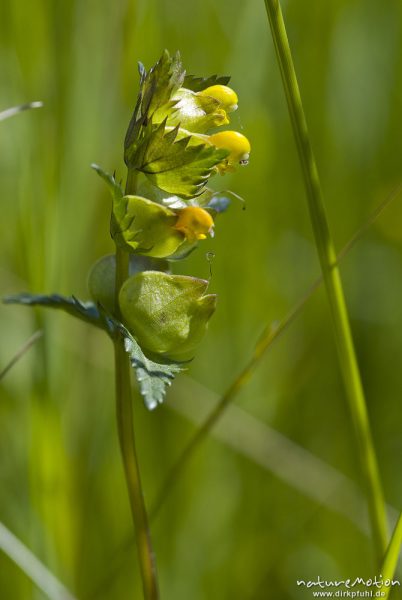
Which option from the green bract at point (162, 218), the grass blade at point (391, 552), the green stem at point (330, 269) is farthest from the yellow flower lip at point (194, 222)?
the grass blade at point (391, 552)

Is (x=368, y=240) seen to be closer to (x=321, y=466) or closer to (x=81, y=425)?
(x=321, y=466)

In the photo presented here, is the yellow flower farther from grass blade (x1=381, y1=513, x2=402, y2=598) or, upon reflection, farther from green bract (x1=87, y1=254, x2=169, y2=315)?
grass blade (x1=381, y1=513, x2=402, y2=598)

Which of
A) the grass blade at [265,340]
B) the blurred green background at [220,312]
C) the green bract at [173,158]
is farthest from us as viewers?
the blurred green background at [220,312]

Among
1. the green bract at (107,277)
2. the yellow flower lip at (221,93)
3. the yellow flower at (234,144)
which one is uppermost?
the yellow flower lip at (221,93)

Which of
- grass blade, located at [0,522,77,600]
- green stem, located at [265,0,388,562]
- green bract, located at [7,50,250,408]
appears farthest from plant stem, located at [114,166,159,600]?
grass blade, located at [0,522,77,600]

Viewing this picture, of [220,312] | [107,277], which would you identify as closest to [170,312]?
[107,277]

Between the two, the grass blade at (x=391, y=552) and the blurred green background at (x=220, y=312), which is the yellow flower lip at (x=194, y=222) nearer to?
the grass blade at (x=391, y=552)

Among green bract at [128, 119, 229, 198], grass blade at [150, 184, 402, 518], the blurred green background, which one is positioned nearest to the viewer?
green bract at [128, 119, 229, 198]
